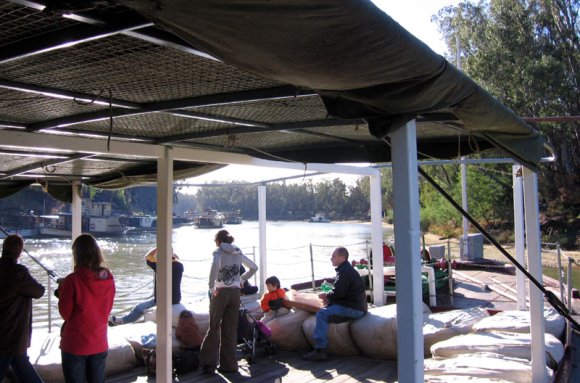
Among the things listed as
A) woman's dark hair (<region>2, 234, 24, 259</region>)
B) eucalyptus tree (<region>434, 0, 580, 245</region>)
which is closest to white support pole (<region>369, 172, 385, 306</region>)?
woman's dark hair (<region>2, 234, 24, 259</region>)

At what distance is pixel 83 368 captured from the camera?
3018 millimetres

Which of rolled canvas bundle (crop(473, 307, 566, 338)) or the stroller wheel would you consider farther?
the stroller wheel

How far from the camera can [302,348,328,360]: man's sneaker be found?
528 cm

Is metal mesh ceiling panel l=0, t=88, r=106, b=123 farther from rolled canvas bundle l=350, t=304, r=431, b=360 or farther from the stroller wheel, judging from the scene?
rolled canvas bundle l=350, t=304, r=431, b=360

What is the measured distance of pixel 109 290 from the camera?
314cm

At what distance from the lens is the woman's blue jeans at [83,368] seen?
9.78 ft

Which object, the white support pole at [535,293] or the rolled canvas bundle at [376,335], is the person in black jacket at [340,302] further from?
the white support pole at [535,293]

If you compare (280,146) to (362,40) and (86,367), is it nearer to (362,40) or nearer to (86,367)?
(86,367)

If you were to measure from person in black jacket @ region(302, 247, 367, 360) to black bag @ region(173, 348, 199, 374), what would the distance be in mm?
1087

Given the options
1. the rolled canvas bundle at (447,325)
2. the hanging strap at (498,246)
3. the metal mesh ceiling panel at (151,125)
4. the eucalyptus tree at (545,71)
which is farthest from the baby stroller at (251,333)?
the eucalyptus tree at (545,71)

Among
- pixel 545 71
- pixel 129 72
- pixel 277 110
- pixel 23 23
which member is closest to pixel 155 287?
pixel 277 110

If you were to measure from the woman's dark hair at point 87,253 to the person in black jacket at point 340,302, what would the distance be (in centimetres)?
273

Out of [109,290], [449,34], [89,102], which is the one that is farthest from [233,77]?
[449,34]

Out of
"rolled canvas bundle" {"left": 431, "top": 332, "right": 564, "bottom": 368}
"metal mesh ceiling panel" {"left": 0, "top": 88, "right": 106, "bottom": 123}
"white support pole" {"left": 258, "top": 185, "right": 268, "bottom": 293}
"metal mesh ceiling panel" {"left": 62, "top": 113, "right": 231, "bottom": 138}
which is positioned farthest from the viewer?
"white support pole" {"left": 258, "top": 185, "right": 268, "bottom": 293}
